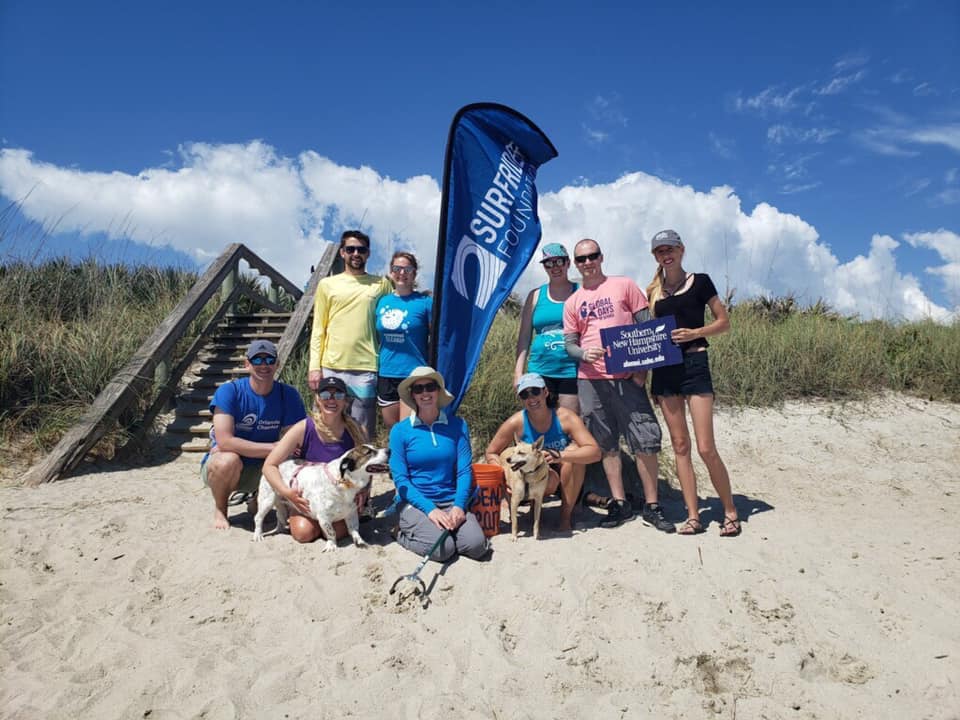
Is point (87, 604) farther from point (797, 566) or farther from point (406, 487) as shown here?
point (797, 566)

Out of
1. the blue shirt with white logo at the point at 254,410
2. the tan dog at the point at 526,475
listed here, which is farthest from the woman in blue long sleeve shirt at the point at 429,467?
the blue shirt with white logo at the point at 254,410

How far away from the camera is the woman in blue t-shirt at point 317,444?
4.14 m

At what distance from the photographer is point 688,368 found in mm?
4188

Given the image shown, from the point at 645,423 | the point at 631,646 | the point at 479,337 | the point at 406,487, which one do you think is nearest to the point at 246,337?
the point at 479,337

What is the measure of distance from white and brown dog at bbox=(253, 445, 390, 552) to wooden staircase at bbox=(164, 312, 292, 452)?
2.76 meters

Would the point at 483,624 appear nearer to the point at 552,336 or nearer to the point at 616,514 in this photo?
the point at 616,514

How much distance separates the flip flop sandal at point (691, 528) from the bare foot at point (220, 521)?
11.4ft

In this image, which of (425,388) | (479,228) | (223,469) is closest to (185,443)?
(223,469)

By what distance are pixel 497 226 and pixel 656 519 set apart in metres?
2.78

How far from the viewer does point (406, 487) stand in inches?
161

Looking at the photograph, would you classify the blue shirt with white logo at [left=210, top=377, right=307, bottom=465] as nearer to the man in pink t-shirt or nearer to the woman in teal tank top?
the woman in teal tank top

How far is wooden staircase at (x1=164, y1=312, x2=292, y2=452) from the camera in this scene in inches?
263

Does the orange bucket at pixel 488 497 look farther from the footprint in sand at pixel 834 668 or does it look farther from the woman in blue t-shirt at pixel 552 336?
the footprint in sand at pixel 834 668

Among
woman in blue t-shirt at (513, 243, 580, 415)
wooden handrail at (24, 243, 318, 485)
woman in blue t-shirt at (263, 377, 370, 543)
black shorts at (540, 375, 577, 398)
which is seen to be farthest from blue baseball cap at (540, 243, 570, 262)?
wooden handrail at (24, 243, 318, 485)
